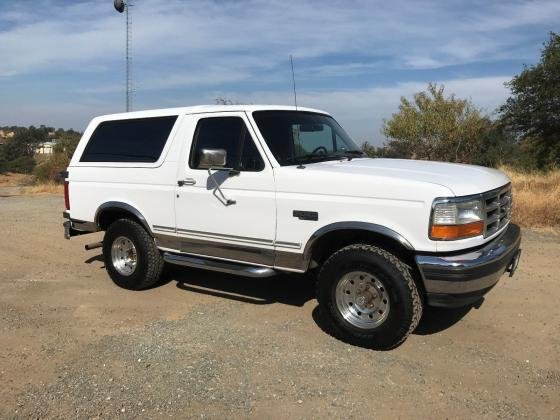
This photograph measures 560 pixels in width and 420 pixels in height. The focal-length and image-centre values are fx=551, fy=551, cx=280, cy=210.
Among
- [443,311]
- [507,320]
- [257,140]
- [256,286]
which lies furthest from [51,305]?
[507,320]

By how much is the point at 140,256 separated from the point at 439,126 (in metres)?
23.4

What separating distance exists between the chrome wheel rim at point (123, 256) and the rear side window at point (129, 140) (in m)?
0.97

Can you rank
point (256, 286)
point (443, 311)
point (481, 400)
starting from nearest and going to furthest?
1. point (481, 400)
2. point (443, 311)
3. point (256, 286)

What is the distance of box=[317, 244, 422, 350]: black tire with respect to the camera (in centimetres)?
439

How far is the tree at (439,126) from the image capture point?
Result: 1010 inches

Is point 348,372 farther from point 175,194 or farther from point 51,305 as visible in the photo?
point 51,305

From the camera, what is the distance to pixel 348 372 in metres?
4.22

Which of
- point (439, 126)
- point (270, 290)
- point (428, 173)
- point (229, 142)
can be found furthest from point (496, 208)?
point (439, 126)

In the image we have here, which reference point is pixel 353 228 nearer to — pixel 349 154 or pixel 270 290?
pixel 349 154

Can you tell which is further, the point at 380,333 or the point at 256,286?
the point at 256,286

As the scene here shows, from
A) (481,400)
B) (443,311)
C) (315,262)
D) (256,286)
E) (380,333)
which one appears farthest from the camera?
(256,286)

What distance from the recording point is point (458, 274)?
13.7 ft

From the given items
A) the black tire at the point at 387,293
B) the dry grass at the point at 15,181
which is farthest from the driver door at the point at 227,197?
the dry grass at the point at 15,181

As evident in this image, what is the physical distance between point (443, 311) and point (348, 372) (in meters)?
1.72
